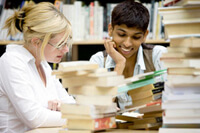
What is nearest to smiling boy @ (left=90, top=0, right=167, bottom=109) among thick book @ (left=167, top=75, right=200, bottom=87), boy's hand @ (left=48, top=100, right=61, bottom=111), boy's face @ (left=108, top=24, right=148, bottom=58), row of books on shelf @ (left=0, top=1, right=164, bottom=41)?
boy's face @ (left=108, top=24, right=148, bottom=58)

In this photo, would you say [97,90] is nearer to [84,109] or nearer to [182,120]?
[84,109]

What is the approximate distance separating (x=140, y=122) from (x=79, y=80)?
32 cm

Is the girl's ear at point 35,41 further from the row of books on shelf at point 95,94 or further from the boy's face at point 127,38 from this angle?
the row of books on shelf at point 95,94

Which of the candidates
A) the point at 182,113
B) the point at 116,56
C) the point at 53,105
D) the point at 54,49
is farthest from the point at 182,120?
the point at 116,56

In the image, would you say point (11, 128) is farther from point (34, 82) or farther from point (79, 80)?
point (79, 80)

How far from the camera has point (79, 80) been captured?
3.67 feet

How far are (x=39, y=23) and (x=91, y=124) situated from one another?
824 millimetres

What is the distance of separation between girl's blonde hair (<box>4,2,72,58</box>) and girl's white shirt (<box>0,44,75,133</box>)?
0.35 ft

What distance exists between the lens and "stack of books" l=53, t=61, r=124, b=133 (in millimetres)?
1070

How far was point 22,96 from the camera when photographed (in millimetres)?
1571

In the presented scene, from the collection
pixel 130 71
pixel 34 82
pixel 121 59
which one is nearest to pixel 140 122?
pixel 34 82

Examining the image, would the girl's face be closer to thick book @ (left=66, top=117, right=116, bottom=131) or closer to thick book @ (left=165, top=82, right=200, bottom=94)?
A: thick book @ (left=66, top=117, right=116, bottom=131)

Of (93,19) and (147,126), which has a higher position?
(93,19)

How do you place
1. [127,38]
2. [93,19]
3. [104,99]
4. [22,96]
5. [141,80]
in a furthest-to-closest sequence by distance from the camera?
[93,19] < [127,38] < [22,96] < [141,80] < [104,99]
